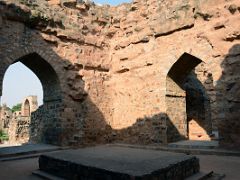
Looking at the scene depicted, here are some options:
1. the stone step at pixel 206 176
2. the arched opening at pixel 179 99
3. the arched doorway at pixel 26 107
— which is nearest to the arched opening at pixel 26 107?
the arched doorway at pixel 26 107

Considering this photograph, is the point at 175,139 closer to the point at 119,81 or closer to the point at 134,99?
the point at 134,99

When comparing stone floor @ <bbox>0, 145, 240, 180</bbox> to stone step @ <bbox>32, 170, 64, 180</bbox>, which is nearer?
stone step @ <bbox>32, 170, 64, 180</bbox>

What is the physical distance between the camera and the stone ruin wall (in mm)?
6570

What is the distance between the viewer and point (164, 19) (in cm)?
778

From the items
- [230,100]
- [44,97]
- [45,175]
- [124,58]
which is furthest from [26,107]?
[45,175]

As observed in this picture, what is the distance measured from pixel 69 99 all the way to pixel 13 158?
248cm

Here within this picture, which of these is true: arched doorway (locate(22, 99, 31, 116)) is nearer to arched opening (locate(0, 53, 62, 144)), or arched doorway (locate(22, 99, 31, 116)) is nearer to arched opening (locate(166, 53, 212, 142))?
arched opening (locate(0, 53, 62, 144))

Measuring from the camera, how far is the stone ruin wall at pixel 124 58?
6570mm

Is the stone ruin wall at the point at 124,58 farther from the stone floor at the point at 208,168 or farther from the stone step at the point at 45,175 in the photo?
the stone step at the point at 45,175

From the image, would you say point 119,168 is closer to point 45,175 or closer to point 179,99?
point 45,175

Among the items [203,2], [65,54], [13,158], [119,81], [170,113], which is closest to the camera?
[13,158]

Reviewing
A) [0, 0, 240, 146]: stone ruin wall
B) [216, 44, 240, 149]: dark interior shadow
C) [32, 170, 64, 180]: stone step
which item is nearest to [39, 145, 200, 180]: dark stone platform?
[32, 170, 64, 180]: stone step

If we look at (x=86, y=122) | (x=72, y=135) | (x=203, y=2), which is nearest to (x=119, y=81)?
(x=86, y=122)

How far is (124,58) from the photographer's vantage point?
28.7 feet
